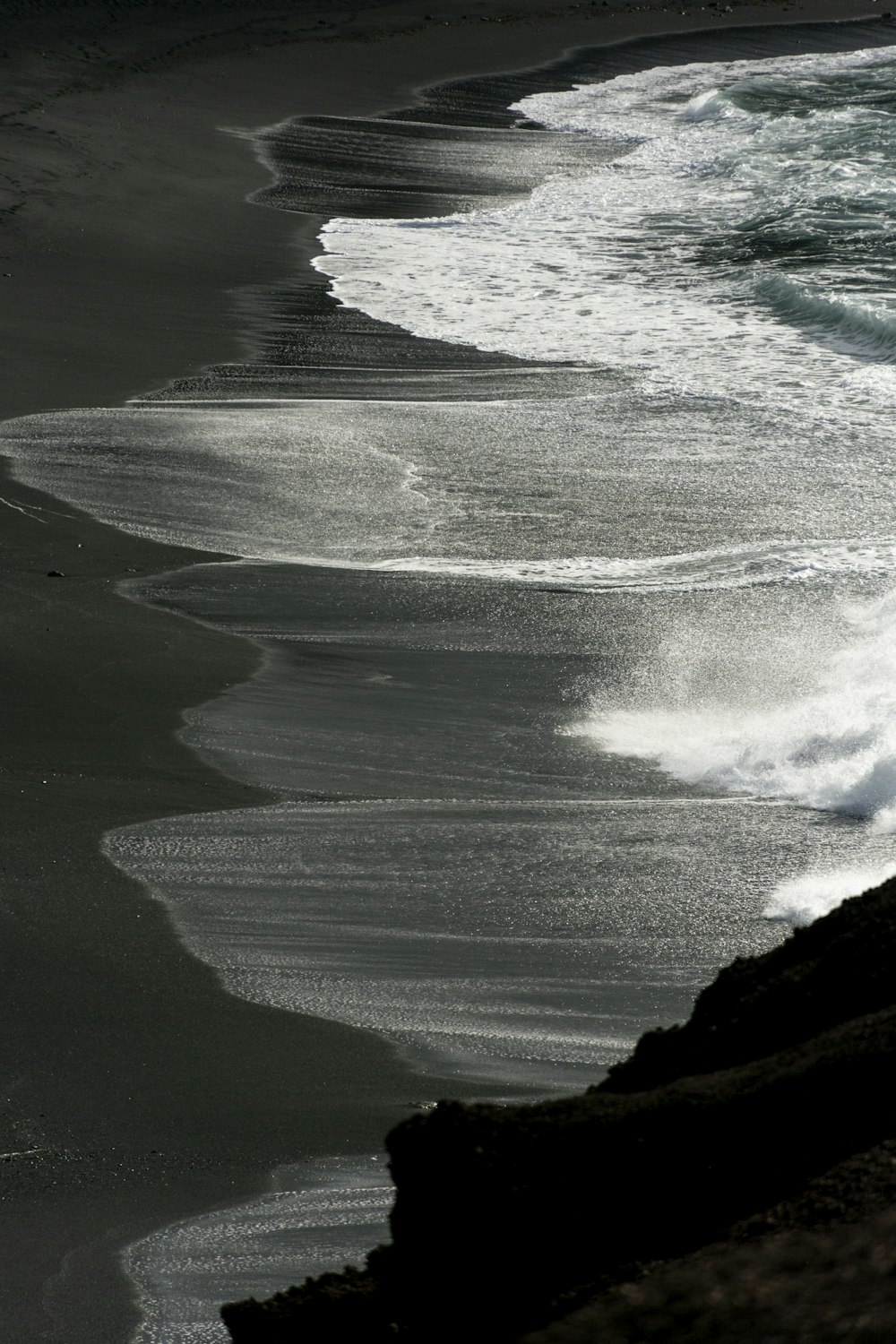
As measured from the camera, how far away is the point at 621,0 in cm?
3716

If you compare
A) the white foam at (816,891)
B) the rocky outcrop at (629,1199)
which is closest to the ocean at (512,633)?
the white foam at (816,891)

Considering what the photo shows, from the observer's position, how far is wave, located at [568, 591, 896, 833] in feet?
19.9

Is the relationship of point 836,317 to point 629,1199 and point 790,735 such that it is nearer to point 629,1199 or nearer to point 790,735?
point 790,735

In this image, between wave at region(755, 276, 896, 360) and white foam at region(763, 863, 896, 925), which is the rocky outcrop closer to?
white foam at region(763, 863, 896, 925)

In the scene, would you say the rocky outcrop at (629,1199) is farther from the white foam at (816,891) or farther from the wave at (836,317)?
the wave at (836,317)

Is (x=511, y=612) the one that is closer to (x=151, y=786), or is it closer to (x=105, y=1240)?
(x=151, y=786)

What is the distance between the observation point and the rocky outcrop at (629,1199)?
177cm

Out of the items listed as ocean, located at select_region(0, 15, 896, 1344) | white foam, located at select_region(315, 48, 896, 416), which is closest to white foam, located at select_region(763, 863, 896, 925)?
ocean, located at select_region(0, 15, 896, 1344)

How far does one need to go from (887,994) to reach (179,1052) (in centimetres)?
252

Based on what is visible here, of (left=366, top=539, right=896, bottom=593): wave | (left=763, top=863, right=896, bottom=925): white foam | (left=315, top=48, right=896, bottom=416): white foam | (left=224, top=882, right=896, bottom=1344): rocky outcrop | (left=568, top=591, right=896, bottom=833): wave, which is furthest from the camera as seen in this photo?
(left=315, top=48, right=896, bottom=416): white foam

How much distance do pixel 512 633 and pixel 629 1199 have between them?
5.70 m

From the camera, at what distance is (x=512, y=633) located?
7629 millimetres

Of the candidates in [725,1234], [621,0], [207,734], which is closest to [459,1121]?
[725,1234]

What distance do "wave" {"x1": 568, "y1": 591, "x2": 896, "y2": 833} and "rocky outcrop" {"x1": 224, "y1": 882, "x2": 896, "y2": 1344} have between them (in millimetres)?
3861
